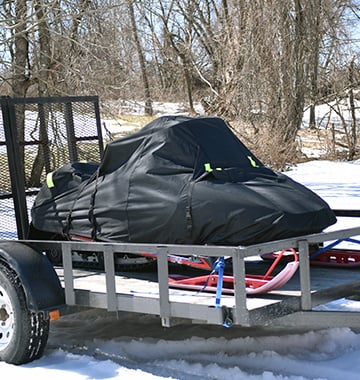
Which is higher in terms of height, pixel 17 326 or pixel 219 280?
pixel 219 280

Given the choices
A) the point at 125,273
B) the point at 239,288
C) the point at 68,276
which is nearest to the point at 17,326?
the point at 68,276

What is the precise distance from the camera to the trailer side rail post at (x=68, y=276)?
5305 mm

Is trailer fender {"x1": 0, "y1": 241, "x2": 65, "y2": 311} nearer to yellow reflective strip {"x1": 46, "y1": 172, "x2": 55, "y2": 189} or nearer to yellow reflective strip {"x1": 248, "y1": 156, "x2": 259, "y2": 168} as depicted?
yellow reflective strip {"x1": 46, "y1": 172, "x2": 55, "y2": 189}

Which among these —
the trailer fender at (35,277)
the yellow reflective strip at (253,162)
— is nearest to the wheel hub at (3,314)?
the trailer fender at (35,277)

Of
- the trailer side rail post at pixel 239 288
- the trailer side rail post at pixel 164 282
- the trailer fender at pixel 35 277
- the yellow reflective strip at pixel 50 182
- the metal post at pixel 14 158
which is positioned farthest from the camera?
the metal post at pixel 14 158

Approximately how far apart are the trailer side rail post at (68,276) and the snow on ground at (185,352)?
14.4 inches

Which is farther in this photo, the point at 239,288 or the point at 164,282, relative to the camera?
the point at 164,282

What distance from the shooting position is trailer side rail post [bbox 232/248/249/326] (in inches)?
171

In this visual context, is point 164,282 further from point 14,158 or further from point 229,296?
point 14,158

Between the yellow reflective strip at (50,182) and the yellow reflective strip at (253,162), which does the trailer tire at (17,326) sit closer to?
the yellow reflective strip at (50,182)

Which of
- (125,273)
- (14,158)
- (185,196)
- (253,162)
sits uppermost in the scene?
(14,158)

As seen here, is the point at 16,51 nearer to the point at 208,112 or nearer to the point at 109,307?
the point at 208,112

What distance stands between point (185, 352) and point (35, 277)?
120 cm

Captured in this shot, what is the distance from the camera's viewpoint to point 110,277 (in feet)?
16.5
